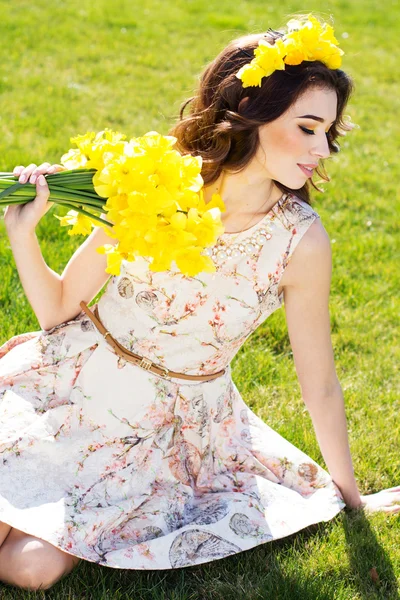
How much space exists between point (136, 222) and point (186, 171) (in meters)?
0.17

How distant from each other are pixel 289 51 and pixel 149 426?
123cm

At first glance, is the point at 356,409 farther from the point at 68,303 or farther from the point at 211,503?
the point at 68,303

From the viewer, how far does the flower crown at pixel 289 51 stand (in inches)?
91.4

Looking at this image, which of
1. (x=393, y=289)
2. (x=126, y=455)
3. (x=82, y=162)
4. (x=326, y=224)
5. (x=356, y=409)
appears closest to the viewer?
(x=82, y=162)

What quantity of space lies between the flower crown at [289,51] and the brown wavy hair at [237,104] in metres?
0.05

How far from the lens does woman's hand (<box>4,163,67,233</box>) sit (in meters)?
1.99

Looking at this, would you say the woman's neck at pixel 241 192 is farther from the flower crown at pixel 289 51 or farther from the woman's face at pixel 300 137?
the flower crown at pixel 289 51

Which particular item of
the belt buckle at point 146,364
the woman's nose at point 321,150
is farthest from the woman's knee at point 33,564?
the woman's nose at point 321,150

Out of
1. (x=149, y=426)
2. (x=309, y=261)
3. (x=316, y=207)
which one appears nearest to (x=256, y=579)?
(x=149, y=426)

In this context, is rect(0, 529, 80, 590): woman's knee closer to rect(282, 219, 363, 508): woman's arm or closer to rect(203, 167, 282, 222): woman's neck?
rect(282, 219, 363, 508): woman's arm

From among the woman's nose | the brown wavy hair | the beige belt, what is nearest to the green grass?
the beige belt

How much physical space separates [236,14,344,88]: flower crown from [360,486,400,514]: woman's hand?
1.48m

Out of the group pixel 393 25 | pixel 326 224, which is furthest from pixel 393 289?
pixel 393 25

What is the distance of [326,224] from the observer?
15.7ft
